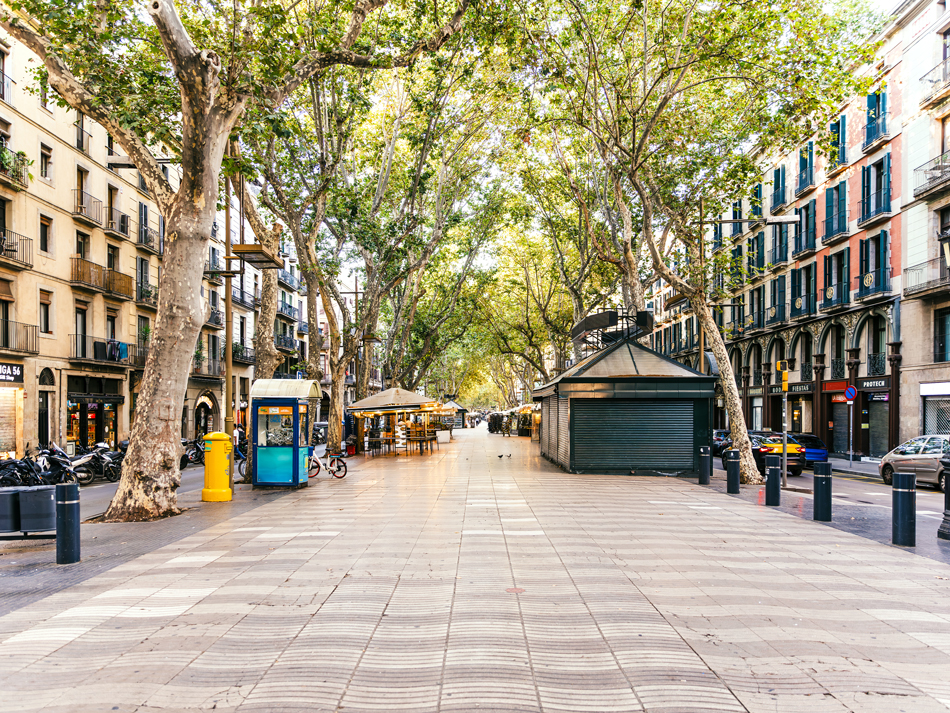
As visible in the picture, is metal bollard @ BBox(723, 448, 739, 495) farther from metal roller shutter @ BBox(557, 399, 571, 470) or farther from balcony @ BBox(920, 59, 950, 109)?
balcony @ BBox(920, 59, 950, 109)

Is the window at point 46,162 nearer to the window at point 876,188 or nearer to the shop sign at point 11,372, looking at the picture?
the shop sign at point 11,372

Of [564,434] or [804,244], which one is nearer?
[564,434]

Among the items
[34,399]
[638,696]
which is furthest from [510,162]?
[638,696]

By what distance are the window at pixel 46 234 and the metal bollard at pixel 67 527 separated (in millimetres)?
20204

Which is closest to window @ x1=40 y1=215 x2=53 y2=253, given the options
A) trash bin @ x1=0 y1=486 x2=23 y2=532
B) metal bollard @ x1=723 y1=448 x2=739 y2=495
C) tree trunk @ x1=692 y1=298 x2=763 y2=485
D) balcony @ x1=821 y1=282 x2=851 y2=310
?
trash bin @ x1=0 y1=486 x2=23 y2=532

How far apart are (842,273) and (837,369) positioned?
433cm

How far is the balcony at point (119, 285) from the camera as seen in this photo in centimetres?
2753

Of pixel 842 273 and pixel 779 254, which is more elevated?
pixel 779 254

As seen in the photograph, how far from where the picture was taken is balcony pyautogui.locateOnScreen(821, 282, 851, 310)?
97.5ft

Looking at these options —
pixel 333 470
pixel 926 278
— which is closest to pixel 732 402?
pixel 333 470

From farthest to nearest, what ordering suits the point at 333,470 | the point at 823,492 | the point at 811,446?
the point at 811,446
the point at 333,470
the point at 823,492

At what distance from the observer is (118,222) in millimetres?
28719

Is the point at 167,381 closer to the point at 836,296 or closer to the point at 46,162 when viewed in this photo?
the point at 46,162

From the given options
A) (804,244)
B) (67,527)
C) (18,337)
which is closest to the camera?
(67,527)
